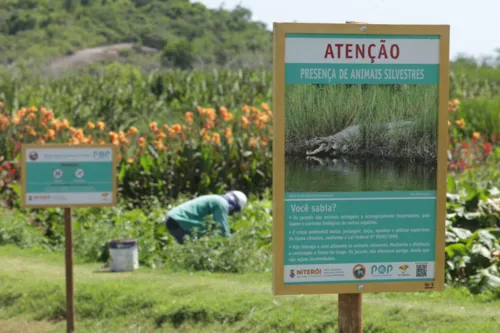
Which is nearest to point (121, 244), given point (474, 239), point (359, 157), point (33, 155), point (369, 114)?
point (33, 155)

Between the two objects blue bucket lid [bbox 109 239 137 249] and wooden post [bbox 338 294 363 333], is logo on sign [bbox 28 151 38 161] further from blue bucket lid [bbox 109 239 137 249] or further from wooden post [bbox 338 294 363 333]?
wooden post [bbox 338 294 363 333]

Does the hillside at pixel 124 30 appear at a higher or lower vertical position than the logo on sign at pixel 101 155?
higher

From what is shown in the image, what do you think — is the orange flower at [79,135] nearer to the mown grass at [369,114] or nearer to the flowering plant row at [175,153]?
the flowering plant row at [175,153]

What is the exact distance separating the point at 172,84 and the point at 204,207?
1644cm

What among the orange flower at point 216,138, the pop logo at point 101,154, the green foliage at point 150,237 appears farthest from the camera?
the orange flower at point 216,138

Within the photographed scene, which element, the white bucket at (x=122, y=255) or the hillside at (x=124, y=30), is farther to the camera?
the hillside at (x=124, y=30)

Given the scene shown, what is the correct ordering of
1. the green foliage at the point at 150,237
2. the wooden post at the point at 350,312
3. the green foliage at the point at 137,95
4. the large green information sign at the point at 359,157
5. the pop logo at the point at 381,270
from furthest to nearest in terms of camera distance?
the green foliage at the point at 137,95 → the green foliage at the point at 150,237 → the wooden post at the point at 350,312 → the pop logo at the point at 381,270 → the large green information sign at the point at 359,157

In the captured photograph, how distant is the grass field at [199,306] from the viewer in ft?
23.2

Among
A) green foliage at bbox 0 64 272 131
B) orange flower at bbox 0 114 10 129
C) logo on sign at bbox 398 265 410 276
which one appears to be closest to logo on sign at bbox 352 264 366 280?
logo on sign at bbox 398 265 410 276

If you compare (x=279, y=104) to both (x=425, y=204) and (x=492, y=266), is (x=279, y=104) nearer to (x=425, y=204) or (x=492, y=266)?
(x=425, y=204)

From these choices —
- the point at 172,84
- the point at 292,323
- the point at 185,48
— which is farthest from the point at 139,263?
the point at 185,48

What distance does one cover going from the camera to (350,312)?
187 inches

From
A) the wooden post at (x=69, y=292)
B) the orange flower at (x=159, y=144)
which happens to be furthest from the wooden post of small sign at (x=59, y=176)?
the orange flower at (x=159, y=144)

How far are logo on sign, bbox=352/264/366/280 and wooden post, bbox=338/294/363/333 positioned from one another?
215 mm
